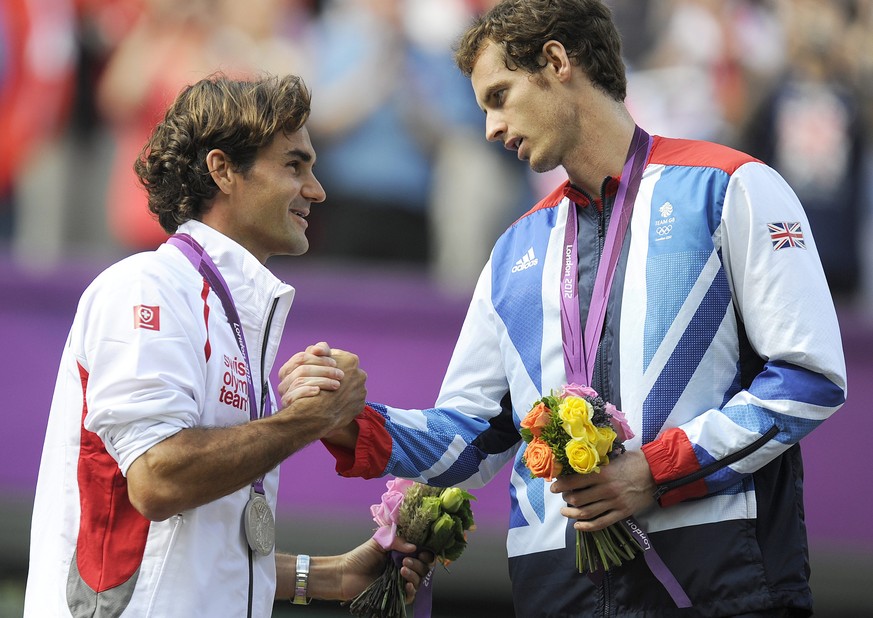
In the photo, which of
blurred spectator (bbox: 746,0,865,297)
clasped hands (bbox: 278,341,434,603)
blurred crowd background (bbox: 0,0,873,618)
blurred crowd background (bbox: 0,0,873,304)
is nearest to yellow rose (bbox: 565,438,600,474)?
clasped hands (bbox: 278,341,434,603)

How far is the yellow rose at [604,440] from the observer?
3.11 metres

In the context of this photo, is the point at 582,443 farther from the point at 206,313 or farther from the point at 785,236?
the point at 206,313

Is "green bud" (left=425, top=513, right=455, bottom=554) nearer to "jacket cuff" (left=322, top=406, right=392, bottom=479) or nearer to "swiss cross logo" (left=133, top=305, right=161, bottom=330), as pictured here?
"jacket cuff" (left=322, top=406, right=392, bottom=479)

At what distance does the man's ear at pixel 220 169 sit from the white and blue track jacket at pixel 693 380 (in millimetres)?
776

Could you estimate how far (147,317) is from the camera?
299 centimetres

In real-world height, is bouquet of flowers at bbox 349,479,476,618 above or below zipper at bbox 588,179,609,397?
below

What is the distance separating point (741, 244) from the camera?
332 cm

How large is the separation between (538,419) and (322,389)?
0.56m

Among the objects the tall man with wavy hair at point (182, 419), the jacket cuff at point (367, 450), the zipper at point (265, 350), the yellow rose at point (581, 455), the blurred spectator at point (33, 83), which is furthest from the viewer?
the blurred spectator at point (33, 83)

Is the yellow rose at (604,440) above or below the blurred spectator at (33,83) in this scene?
below

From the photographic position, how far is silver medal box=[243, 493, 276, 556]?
3.14m

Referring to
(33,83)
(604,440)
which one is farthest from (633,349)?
(33,83)

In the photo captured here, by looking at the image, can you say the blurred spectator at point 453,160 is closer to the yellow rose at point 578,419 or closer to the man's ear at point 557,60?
the man's ear at point 557,60

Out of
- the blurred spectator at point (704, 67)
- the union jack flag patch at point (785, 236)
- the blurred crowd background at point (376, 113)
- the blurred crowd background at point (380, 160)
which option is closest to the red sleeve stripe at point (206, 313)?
the union jack flag patch at point (785, 236)
